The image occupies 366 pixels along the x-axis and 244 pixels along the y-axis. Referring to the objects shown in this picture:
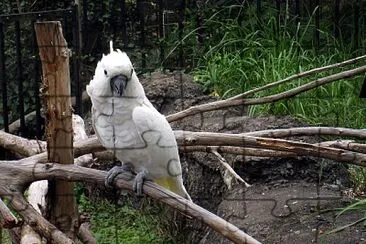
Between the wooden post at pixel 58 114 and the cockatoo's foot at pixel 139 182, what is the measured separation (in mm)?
180

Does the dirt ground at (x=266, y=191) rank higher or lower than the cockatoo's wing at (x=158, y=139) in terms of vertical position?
lower

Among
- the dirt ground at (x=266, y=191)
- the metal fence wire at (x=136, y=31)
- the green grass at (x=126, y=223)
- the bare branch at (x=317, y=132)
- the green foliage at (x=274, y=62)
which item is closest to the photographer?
the bare branch at (x=317, y=132)

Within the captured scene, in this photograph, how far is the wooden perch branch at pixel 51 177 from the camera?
1.68 m

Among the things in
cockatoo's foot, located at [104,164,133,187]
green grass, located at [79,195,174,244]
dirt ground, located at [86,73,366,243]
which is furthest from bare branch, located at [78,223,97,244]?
green grass, located at [79,195,174,244]

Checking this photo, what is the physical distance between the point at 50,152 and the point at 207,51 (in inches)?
89.8

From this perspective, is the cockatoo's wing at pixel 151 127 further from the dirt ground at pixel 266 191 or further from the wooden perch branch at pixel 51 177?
the dirt ground at pixel 266 191

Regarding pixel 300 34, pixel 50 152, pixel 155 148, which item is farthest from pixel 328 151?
pixel 300 34

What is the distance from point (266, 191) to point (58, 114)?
112 cm

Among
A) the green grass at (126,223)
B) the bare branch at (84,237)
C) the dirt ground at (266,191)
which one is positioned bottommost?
the green grass at (126,223)

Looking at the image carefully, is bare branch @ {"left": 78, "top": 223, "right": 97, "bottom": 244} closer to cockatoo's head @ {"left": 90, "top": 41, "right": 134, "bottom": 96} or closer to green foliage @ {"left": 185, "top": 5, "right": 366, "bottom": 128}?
cockatoo's head @ {"left": 90, "top": 41, "right": 134, "bottom": 96}

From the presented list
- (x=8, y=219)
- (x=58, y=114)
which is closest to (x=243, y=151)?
(x=58, y=114)

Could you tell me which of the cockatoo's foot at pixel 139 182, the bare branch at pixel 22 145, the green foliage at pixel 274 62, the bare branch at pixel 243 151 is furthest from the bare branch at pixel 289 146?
the green foliage at pixel 274 62

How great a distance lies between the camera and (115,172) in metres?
1.92

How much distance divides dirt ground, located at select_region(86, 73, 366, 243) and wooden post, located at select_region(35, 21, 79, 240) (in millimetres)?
709
